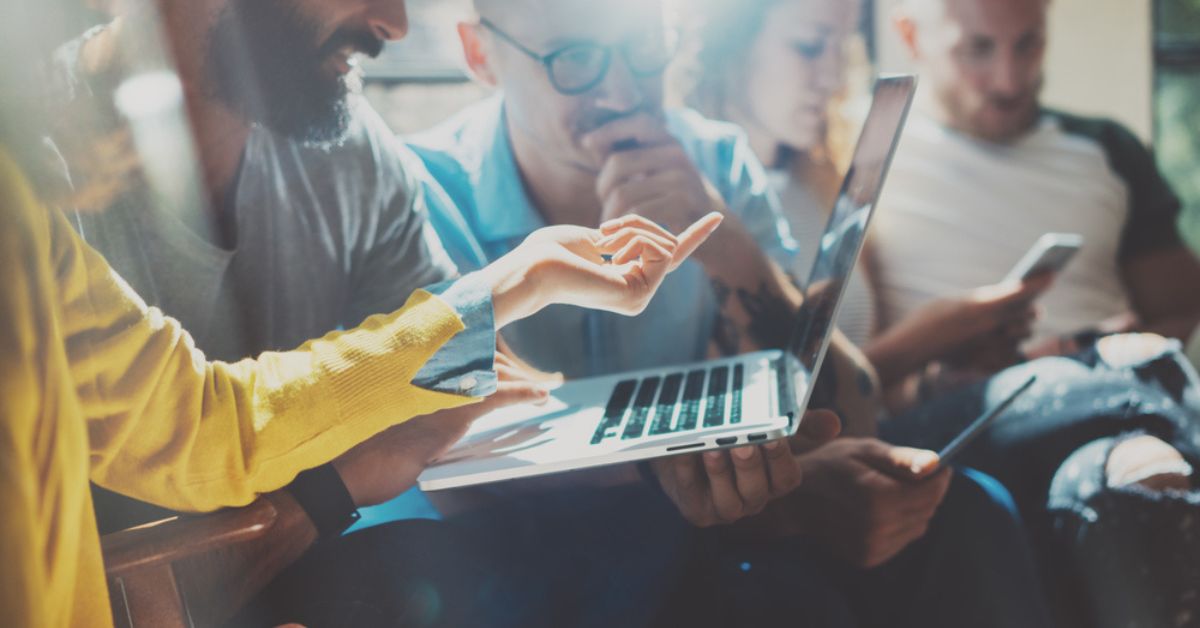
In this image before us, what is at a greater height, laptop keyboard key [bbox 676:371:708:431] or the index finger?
the index finger

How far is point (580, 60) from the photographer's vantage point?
0.86 m

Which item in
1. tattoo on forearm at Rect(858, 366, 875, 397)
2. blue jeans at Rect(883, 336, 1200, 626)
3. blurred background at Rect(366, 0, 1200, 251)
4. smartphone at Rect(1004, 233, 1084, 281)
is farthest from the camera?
blurred background at Rect(366, 0, 1200, 251)

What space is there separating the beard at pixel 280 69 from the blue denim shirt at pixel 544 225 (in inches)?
4.9

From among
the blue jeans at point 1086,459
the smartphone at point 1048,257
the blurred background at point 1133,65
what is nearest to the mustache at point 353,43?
the blue jeans at point 1086,459

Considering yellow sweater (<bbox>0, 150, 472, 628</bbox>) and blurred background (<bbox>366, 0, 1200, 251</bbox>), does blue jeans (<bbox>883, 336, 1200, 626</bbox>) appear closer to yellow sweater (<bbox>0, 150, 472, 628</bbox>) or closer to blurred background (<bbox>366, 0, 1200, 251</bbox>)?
yellow sweater (<bbox>0, 150, 472, 628</bbox>)

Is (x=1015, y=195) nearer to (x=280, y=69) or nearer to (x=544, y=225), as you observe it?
(x=544, y=225)

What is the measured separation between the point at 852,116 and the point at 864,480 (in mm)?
717

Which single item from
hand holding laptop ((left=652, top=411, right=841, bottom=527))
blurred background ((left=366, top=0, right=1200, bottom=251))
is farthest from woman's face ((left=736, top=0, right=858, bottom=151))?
hand holding laptop ((left=652, top=411, right=841, bottom=527))

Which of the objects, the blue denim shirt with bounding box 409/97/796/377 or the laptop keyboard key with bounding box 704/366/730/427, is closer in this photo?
the laptop keyboard key with bounding box 704/366/730/427

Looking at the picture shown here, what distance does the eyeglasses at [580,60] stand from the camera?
0.85 meters

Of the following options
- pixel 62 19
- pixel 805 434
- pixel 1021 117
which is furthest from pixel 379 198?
pixel 1021 117

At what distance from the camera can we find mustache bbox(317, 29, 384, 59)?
720 mm

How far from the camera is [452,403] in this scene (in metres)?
0.68

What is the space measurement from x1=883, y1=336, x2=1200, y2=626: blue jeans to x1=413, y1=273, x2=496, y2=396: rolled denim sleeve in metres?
0.46
